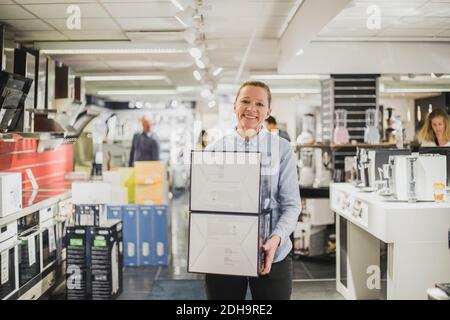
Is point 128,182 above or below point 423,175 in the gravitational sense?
below

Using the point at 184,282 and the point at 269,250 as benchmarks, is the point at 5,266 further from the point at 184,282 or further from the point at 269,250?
the point at 269,250

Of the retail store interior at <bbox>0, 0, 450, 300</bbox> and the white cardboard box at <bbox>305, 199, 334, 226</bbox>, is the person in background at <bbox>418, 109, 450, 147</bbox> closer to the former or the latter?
the retail store interior at <bbox>0, 0, 450, 300</bbox>

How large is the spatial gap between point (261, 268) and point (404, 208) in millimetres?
1441

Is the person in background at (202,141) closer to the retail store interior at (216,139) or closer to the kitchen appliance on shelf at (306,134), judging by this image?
the retail store interior at (216,139)

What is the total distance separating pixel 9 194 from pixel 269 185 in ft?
7.42

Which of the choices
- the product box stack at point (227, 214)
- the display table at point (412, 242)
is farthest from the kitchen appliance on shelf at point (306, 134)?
the product box stack at point (227, 214)

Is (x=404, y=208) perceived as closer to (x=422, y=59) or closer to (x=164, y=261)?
(x=422, y=59)

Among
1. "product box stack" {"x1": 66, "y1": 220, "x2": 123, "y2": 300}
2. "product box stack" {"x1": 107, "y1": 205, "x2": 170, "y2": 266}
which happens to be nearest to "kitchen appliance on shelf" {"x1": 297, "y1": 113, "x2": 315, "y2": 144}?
"product box stack" {"x1": 107, "y1": 205, "x2": 170, "y2": 266}

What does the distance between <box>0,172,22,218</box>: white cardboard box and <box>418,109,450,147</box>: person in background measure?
10.3ft

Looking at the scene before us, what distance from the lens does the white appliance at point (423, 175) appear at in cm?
304

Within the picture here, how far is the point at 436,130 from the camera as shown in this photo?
11.1 feet

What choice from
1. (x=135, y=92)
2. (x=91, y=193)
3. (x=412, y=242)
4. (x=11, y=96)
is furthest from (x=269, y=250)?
(x=135, y=92)

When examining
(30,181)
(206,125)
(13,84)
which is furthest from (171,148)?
(13,84)

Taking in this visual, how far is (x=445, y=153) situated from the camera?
3.25 meters
